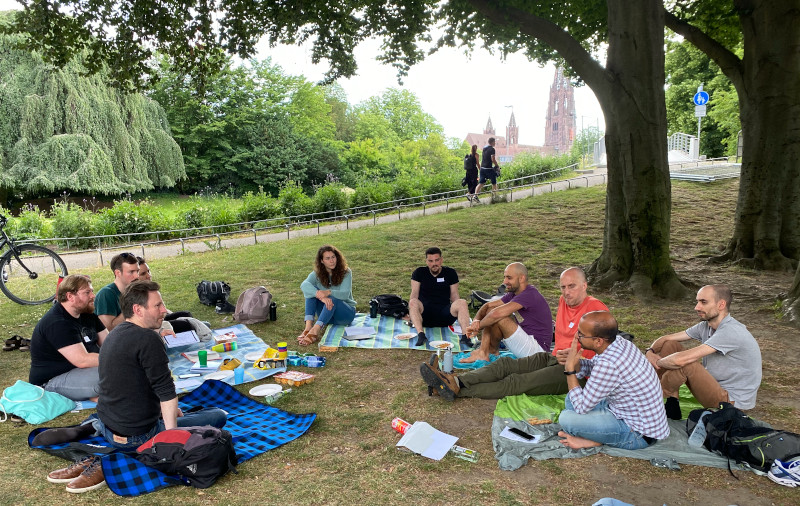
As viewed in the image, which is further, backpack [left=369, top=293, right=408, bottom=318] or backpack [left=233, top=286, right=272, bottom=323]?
backpack [left=369, top=293, right=408, bottom=318]

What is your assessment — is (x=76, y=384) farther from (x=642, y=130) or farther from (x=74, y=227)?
(x=74, y=227)

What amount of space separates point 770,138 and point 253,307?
10689mm

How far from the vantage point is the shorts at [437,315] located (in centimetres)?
784

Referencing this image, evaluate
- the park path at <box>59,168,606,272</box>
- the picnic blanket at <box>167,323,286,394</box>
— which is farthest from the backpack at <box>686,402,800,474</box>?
the park path at <box>59,168,606,272</box>

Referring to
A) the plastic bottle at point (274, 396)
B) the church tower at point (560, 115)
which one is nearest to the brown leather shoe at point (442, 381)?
the plastic bottle at point (274, 396)

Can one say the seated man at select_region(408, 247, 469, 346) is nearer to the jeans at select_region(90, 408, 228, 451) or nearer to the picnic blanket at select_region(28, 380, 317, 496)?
the picnic blanket at select_region(28, 380, 317, 496)

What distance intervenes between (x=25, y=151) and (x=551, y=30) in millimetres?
25289

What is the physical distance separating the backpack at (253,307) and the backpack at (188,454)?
4478 millimetres

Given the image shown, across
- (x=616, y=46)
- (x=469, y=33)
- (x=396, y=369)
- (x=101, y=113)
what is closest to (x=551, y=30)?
(x=616, y=46)

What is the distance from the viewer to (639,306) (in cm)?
912

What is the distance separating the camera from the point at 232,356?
7.02m

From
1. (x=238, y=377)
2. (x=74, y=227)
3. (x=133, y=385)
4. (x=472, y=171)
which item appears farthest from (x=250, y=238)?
(x=133, y=385)

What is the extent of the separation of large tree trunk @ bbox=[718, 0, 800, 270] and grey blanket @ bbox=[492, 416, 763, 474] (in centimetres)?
853

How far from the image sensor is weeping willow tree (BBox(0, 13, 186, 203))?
2494cm
